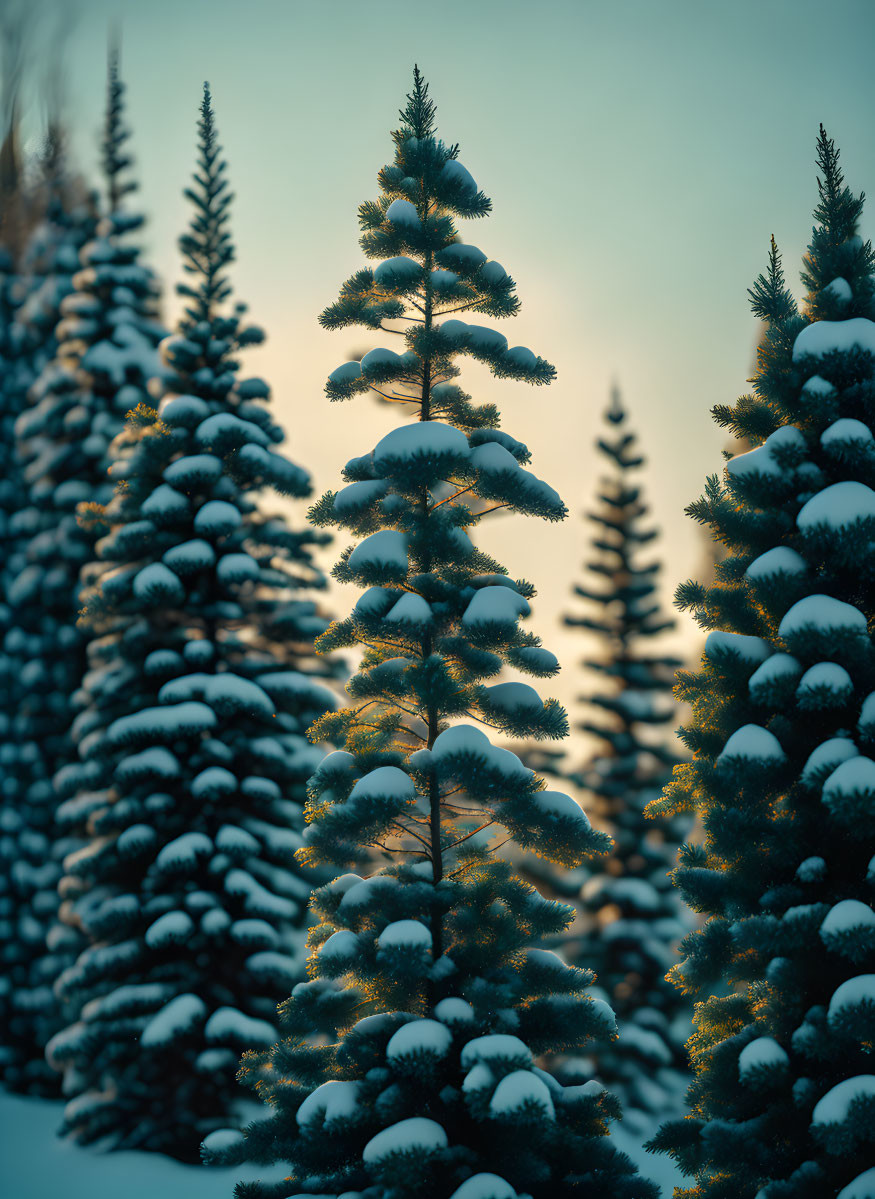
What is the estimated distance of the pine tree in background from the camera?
17.3 meters

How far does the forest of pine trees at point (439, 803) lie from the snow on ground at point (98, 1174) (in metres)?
0.31

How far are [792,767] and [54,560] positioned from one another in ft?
46.2

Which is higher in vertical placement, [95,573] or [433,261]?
[433,261]

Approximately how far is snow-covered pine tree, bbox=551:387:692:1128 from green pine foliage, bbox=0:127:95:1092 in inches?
395

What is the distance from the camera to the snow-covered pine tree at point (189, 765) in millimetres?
12008

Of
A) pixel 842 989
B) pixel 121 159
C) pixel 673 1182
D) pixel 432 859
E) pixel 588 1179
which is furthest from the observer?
pixel 121 159

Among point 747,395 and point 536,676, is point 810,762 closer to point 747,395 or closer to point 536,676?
point 536,676

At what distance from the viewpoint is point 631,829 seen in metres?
18.7

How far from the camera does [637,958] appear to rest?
1794 cm

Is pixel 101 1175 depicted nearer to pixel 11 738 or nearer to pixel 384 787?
pixel 384 787

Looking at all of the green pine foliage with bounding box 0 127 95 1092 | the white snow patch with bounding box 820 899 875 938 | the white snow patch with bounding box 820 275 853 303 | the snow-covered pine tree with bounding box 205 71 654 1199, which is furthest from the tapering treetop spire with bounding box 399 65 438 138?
the green pine foliage with bounding box 0 127 95 1092

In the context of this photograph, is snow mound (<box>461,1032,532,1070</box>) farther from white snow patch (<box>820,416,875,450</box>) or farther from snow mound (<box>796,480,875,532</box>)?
white snow patch (<box>820,416,875,450</box>)

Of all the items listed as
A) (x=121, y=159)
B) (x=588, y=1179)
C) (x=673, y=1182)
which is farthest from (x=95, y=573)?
(x=673, y=1182)

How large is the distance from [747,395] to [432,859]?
5122 mm
